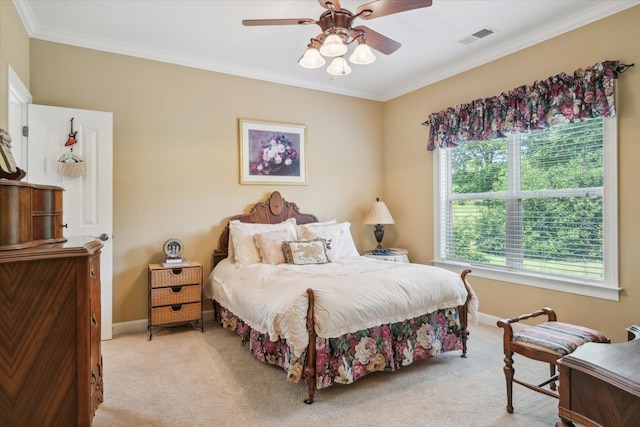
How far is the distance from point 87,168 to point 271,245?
1813 millimetres

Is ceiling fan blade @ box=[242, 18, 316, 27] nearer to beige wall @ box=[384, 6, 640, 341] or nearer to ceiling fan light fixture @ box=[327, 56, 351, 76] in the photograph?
ceiling fan light fixture @ box=[327, 56, 351, 76]

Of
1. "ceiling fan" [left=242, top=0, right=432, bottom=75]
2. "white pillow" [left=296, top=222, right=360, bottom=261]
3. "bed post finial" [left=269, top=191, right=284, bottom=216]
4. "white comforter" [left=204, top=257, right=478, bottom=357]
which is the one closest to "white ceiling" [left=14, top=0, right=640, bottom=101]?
"ceiling fan" [left=242, top=0, right=432, bottom=75]

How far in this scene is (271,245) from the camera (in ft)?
12.2

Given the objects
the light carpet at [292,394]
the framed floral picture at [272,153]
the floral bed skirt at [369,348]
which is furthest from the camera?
the framed floral picture at [272,153]

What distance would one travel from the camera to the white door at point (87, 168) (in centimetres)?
317

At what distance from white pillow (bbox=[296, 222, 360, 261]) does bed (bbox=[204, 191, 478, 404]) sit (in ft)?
0.57

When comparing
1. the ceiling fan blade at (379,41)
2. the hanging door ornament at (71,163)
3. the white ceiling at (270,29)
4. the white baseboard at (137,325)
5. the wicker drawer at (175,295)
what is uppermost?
the white ceiling at (270,29)

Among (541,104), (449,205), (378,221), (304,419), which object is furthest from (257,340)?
(541,104)

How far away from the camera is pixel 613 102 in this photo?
284 centimetres

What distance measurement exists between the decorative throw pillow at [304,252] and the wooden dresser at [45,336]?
2.21m

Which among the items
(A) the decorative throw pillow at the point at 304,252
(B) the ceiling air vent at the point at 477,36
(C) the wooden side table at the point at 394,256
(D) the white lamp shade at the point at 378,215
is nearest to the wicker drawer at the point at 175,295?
(A) the decorative throw pillow at the point at 304,252

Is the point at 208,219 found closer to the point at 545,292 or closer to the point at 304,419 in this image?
the point at 304,419

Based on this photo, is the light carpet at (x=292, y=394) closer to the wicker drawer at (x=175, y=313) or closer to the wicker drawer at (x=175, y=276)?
the wicker drawer at (x=175, y=313)

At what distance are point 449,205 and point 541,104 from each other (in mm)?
1473
